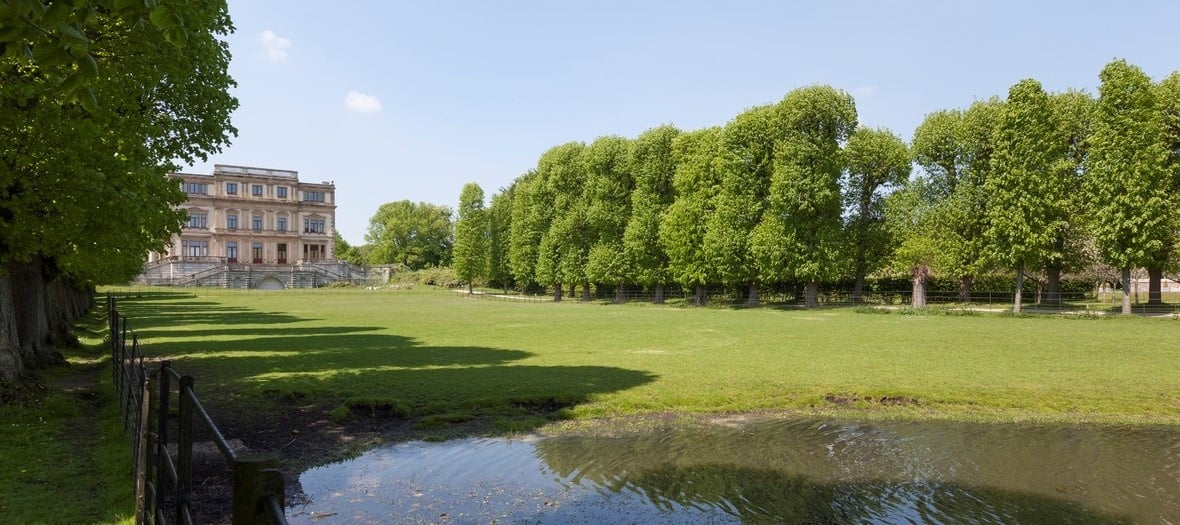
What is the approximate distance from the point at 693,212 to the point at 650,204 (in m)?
5.98

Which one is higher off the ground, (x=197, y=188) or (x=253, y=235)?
(x=197, y=188)

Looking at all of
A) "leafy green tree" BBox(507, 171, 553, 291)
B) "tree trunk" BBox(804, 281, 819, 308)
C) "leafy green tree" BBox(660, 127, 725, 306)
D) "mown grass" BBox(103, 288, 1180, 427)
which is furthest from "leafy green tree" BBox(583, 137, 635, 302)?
"mown grass" BBox(103, 288, 1180, 427)

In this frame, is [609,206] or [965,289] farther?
[609,206]

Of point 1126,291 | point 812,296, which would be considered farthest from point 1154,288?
point 812,296

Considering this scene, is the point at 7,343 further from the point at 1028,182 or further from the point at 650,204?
the point at 650,204

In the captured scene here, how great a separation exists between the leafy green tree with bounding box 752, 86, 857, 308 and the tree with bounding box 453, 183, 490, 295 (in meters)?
46.7

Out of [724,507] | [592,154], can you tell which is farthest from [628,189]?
[724,507]

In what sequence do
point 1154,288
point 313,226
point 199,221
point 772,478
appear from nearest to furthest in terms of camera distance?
point 772,478, point 1154,288, point 199,221, point 313,226

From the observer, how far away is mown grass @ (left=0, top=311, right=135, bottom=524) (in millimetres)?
7645

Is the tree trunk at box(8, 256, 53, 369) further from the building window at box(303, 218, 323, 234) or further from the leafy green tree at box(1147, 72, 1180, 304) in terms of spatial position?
the building window at box(303, 218, 323, 234)

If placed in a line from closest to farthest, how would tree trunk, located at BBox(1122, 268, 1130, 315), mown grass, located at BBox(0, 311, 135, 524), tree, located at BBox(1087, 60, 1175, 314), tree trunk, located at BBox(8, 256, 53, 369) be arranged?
1. mown grass, located at BBox(0, 311, 135, 524)
2. tree trunk, located at BBox(8, 256, 53, 369)
3. tree, located at BBox(1087, 60, 1175, 314)
4. tree trunk, located at BBox(1122, 268, 1130, 315)

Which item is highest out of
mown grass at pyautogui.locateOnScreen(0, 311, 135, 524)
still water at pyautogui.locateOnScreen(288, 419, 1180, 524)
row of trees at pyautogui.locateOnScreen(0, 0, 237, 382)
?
row of trees at pyautogui.locateOnScreen(0, 0, 237, 382)

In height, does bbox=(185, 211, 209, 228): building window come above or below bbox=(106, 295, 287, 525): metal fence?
above

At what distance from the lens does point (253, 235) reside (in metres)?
115
